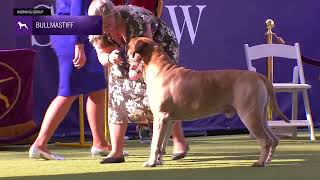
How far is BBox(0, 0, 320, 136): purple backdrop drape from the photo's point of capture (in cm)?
771

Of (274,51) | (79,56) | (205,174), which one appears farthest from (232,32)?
(205,174)

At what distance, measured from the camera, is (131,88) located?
5008 mm

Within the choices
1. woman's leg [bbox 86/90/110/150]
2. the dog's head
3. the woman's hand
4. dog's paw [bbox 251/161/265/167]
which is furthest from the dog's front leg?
woman's leg [bbox 86/90/110/150]

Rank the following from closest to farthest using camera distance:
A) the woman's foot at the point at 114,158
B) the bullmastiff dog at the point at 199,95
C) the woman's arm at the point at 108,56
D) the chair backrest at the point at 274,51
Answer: the bullmastiff dog at the point at 199,95, the woman's arm at the point at 108,56, the woman's foot at the point at 114,158, the chair backrest at the point at 274,51

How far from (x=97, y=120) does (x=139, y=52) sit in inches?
38.4

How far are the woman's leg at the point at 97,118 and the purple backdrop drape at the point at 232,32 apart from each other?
189 cm

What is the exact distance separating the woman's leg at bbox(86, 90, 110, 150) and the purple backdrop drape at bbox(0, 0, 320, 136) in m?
1.89

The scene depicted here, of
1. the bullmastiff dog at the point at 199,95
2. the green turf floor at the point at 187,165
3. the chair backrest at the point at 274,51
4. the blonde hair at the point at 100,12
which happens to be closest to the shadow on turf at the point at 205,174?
the green turf floor at the point at 187,165

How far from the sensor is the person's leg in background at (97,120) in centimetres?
548

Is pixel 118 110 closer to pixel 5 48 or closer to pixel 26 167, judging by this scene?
pixel 26 167

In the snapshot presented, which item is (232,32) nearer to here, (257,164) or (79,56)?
(79,56)

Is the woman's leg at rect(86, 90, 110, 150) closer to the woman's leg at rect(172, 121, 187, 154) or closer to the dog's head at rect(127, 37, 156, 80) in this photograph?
the woman's leg at rect(172, 121, 187, 154)

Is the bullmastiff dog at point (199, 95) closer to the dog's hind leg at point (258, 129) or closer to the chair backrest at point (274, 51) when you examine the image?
the dog's hind leg at point (258, 129)

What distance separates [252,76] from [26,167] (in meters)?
1.49
